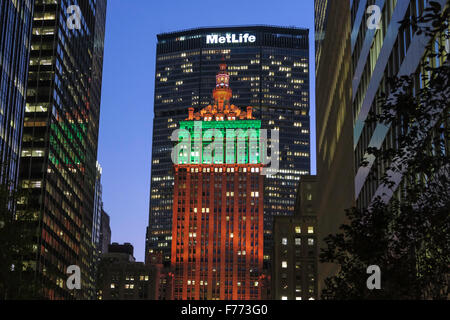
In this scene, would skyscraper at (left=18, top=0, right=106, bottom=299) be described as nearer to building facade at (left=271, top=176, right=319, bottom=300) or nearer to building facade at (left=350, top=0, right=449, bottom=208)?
building facade at (left=271, top=176, right=319, bottom=300)

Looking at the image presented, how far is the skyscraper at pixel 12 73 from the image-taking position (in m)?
116

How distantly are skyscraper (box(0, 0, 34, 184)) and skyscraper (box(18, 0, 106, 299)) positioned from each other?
26.2 metres

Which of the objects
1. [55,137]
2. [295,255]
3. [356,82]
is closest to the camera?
[356,82]

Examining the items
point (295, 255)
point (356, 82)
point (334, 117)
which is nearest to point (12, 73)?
point (334, 117)

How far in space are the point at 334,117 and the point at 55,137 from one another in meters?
89.1

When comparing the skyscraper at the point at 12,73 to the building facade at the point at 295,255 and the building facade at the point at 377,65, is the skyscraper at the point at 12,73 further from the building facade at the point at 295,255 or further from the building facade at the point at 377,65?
the building facade at the point at 295,255

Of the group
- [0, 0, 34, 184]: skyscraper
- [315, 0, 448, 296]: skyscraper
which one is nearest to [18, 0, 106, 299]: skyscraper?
[0, 0, 34, 184]: skyscraper

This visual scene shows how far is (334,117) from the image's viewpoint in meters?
91.0

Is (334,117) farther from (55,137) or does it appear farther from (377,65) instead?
(55,137)

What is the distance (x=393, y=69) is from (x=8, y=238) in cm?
3062

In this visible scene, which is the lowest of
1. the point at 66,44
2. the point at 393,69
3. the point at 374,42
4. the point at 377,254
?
the point at 377,254

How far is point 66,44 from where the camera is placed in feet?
569
